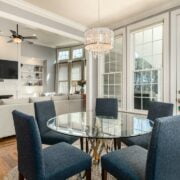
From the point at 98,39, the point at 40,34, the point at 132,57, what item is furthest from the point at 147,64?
the point at 40,34

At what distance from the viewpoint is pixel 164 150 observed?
4.08 ft

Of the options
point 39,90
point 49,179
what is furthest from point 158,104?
point 39,90

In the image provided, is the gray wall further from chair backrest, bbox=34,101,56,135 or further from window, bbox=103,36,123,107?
chair backrest, bbox=34,101,56,135

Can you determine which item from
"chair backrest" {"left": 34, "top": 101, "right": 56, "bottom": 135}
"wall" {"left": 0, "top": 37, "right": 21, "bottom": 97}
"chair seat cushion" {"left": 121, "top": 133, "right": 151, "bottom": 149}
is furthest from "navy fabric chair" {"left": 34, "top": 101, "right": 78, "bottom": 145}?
"wall" {"left": 0, "top": 37, "right": 21, "bottom": 97}

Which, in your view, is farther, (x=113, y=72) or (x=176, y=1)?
(x=113, y=72)

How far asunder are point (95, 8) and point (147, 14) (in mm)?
1144

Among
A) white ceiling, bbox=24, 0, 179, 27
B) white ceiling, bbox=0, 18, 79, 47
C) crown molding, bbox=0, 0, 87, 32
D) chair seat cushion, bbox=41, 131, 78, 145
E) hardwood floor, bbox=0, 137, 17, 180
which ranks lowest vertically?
hardwood floor, bbox=0, 137, 17, 180

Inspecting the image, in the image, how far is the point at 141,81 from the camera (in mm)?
3971

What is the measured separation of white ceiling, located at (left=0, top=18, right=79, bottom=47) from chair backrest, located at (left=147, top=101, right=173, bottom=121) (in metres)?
5.16

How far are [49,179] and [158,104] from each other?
188cm

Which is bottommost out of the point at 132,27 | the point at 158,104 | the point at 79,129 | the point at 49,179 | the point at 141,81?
the point at 49,179

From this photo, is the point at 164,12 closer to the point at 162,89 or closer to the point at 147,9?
the point at 147,9

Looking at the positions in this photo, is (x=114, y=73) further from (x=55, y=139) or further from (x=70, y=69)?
(x=70, y=69)

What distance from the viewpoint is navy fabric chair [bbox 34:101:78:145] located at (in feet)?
7.92
